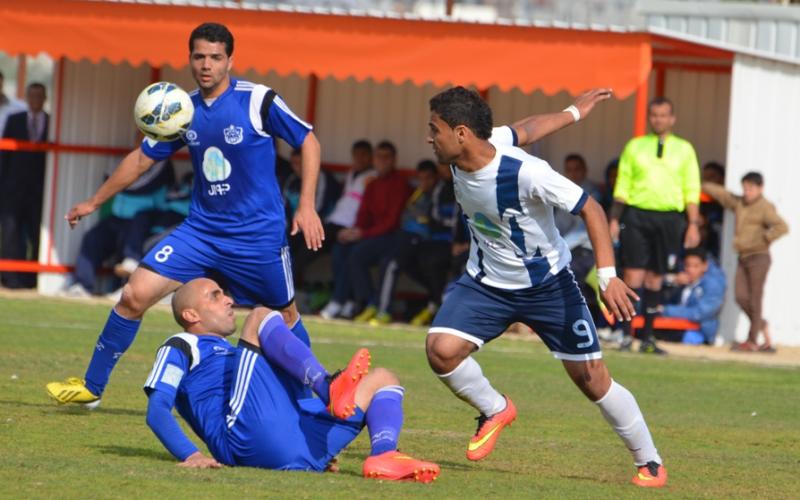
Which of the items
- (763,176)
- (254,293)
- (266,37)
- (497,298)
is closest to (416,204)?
Answer: (266,37)

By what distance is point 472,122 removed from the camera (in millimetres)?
7293

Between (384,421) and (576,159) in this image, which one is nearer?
(384,421)

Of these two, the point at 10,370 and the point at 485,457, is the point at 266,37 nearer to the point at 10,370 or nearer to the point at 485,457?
the point at 10,370

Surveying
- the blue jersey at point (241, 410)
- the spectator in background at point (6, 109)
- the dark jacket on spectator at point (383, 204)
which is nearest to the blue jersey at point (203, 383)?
the blue jersey at point (241, 410)

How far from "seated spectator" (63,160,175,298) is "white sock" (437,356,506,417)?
10.0 meters

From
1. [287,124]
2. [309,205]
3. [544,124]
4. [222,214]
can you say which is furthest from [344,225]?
[544,124]

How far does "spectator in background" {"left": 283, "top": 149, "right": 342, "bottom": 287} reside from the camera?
17406 mm

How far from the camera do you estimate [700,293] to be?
53.1ft

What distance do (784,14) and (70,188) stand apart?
8.02 meters

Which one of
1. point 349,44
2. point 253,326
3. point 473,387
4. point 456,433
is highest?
point 349,44

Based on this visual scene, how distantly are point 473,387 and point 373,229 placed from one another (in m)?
9.36

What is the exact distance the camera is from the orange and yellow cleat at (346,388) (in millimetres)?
6906

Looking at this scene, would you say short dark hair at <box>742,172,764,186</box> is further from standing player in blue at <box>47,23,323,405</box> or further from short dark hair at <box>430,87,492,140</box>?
short dark hair at <box>430,87,492,140</box>

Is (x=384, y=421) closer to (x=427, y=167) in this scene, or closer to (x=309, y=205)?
(x=309, y=205)
